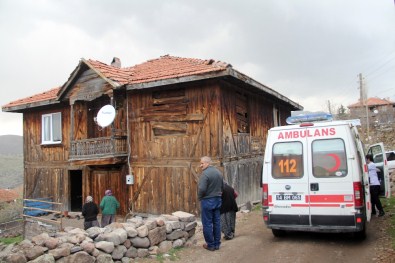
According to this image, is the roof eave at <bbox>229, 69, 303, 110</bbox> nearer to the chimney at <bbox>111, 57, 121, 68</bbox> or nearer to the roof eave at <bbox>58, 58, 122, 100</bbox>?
the roof eave at <bbox>58, 58, 122, 100</bbox>

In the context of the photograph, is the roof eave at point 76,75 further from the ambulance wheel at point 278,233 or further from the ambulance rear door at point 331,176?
the ambulance rear door at point 331,176

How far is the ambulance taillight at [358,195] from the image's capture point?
6.70m

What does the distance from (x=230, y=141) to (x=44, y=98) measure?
1020 centimetres

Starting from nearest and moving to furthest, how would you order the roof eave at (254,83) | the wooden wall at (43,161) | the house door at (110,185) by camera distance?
1. the roof eave at (254,83)
2. the house door at (110,185)
3. the wooden wall at (43,161)

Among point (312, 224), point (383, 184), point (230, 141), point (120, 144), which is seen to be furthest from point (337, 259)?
point (120, 144)

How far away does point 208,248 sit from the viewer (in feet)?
23.6

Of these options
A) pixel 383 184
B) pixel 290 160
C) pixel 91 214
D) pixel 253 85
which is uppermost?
pixel 253 85

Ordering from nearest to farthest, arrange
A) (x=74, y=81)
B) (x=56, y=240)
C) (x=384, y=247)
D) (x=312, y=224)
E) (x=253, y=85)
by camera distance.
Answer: (x=56, y=240) < (x=384, y=247) < (x=312, y=224) < (x=253, y=85) < (x=74, y=81)

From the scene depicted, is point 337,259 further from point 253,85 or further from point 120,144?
point 120,144

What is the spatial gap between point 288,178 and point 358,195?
1417 millimetres

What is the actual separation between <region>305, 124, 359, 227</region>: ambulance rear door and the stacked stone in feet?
9.64

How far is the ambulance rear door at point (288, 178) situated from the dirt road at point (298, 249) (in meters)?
0.52

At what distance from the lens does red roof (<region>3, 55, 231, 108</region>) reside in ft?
39.3

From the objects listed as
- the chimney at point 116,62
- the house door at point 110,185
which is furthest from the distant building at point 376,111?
the house door at point 110,185
